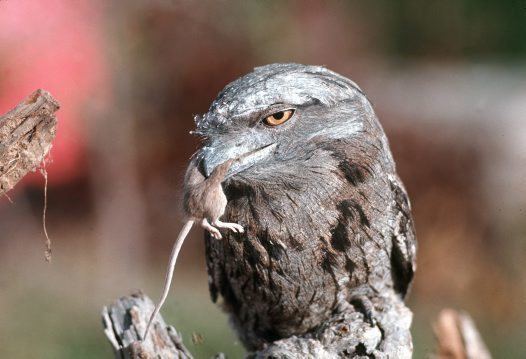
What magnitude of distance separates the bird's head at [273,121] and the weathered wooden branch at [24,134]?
1.96 feet

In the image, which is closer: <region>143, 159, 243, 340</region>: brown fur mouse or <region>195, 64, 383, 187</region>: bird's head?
<region>143, 159, 243, 340</region>: brown fur mouse

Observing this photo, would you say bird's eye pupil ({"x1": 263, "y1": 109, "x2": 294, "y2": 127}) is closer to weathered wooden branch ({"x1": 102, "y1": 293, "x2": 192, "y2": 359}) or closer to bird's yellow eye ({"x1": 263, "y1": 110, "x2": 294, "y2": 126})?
bird's yellow eye ({"x1": 263, "y1": 110, "x2": 294, "y2": 126})

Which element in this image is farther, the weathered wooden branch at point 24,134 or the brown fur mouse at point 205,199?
the brown fur mouse at point 205,199

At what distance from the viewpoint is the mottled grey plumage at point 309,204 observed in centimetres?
299

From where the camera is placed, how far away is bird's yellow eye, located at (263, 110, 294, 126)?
2984mm

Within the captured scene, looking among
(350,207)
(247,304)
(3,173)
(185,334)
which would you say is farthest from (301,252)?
(185,334)

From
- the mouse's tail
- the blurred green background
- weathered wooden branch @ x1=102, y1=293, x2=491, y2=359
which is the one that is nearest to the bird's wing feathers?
weathered wooden branch @ x1=102, y1=293, x2=491, y2=359

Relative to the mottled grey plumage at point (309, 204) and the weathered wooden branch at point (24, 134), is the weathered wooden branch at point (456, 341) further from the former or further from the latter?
the weathered wooden branch at point (24, 134)

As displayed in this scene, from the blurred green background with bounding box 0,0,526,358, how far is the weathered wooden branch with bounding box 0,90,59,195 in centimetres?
405

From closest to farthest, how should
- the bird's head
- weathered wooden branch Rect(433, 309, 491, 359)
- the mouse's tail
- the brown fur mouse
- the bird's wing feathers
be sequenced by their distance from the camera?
the mouse's tail, the brown fur mouse, the bird's head, the bird's wing feathers, weathered wooden branch Rect(433, 309, 491, 359)

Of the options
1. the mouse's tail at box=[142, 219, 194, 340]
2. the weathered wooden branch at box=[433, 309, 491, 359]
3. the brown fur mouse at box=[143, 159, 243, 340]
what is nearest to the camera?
the mouse's tail at box=[142, 219, 194, 340]

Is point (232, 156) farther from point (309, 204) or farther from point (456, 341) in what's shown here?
point (456, 341)

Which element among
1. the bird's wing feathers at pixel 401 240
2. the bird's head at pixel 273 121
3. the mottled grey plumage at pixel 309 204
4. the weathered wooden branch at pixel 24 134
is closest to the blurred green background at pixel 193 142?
the bird's wing feathers at pixel 401 240

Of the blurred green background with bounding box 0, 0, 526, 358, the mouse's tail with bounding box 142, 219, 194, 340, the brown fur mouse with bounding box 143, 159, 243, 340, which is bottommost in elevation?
the mouse's tail with bounding box 142, 219, 194, 340
